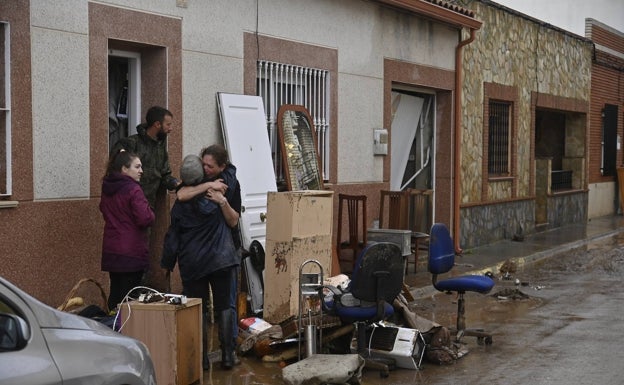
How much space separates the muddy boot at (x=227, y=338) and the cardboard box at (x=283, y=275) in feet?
3.97

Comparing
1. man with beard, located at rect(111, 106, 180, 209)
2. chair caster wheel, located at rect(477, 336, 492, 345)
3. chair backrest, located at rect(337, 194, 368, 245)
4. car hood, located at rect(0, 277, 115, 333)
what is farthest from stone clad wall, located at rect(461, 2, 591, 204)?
car hood, located at rect(0, 277, 115, 333)

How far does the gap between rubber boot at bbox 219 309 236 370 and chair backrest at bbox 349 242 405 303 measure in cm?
106

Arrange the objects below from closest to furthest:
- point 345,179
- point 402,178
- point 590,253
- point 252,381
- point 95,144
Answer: point 252,381, point 95,144, point 345,179, point 402,178, point 590,253

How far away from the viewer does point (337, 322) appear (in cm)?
840

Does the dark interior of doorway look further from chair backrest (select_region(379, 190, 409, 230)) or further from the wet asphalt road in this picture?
chair backrest (select_region(379, 190, 409, 230))

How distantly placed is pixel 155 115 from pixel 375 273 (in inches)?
107

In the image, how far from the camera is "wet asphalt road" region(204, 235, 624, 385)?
797 centimetres

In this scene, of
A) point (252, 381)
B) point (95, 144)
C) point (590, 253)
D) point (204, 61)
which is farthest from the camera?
point (590, 253)

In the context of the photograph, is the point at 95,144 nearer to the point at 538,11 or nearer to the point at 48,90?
the point at 48,90

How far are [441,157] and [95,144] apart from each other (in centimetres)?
863

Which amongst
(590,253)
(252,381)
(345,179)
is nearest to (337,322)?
(252,381)

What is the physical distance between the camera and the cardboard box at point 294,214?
30.6 ft

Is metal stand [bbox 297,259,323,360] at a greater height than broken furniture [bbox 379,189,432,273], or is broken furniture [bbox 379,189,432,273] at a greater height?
broken furniture [bbox 379,189,432,273]

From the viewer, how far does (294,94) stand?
39.7 ft
